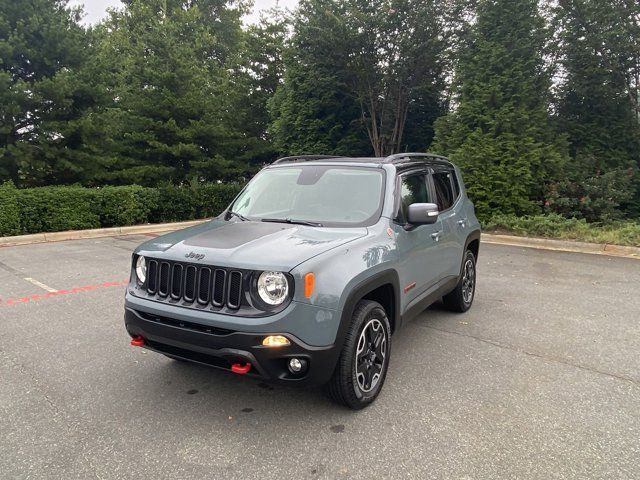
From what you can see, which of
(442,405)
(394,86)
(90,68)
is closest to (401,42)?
(394,86)

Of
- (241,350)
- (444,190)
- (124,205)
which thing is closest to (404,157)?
(444,190)

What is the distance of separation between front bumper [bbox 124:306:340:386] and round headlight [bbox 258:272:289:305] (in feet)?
0.70

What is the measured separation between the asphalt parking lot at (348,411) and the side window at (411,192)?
4.46 feet

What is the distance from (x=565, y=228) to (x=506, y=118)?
359 centimetres

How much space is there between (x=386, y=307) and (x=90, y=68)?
13608 mm

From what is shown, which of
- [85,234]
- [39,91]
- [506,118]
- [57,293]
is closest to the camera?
[57,293]

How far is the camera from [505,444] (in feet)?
9.07

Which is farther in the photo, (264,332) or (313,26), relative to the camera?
(313,26)

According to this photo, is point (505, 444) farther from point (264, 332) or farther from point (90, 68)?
point (90, 68)

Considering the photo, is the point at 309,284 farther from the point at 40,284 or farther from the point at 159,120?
the point at 159,120

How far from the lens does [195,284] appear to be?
9.52 feet

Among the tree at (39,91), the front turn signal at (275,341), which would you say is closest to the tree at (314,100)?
the tree at (39,91)

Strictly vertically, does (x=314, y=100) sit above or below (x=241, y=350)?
above

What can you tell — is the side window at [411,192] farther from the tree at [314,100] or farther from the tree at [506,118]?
the tree at [314,100]
